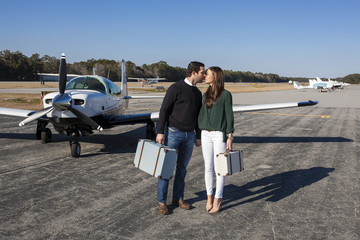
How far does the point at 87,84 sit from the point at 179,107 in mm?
5361

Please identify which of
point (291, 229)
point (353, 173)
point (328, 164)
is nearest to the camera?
point (291, 229)

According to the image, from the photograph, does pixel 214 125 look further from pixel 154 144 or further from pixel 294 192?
pixel 294 192

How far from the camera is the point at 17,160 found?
6914 mm

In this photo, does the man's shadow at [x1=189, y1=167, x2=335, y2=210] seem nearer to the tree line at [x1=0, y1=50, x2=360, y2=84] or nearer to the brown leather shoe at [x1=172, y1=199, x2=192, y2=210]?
the brown leather shoe at [x1=172, y1=199, x2=192, y2=210]

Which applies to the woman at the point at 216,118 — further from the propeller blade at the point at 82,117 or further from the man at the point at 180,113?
the propeller blade at the point at 82,117

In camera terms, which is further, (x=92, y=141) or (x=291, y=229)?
(x=92, y=141)

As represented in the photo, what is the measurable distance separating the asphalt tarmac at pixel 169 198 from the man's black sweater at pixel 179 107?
132cm

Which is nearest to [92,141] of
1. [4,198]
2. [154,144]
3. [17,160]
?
[17,160]

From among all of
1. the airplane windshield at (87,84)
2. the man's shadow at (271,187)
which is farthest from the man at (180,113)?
the airplane windshield at (87,84)

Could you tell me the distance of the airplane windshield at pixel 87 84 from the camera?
8.36 metres

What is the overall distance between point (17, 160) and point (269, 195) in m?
5.97

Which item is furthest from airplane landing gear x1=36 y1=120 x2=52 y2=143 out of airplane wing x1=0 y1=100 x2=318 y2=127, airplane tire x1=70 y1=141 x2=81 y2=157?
airplane tire x1=70 y1=141 x2=81 y2=157

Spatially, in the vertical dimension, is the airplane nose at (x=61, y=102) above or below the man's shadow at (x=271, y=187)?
above

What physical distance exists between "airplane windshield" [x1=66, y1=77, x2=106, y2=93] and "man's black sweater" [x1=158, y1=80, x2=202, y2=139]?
509 cm
